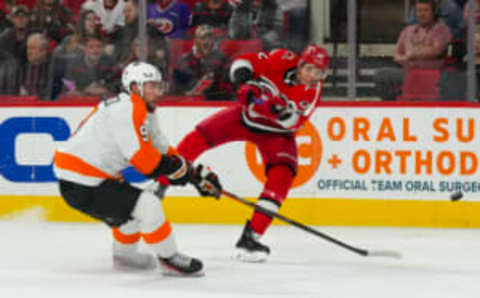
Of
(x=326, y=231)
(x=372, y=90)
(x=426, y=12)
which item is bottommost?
(x=326, y=231)

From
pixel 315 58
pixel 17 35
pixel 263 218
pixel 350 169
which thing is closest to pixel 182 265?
pixel 263 218

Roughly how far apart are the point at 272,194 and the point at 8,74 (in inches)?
96.0

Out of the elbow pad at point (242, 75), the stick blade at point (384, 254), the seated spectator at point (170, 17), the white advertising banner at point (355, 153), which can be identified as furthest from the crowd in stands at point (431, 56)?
the stick blade at point (384, 254)

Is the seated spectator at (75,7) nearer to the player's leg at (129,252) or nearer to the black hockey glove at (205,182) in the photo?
the player's leg at (129,252)

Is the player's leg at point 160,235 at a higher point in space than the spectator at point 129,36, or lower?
lower

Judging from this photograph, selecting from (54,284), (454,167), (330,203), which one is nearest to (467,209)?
(454,167)

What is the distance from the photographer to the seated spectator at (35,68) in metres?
7.08

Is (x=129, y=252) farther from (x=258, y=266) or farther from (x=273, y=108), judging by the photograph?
(x=273, y=108)

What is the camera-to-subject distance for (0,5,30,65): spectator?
7.12 metres

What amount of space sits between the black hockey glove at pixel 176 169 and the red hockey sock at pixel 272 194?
0.76 meters

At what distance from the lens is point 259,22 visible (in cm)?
684

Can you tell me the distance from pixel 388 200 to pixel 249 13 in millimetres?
1457

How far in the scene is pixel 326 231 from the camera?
21.4 feet

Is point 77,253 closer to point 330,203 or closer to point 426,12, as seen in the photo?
point 330,203
